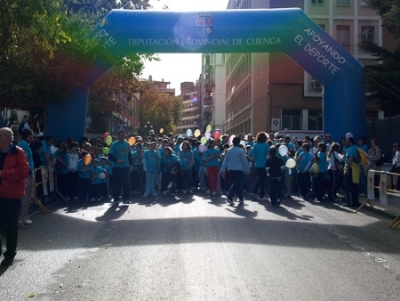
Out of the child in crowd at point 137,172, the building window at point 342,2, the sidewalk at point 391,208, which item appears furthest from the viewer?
the building window at point 342,2

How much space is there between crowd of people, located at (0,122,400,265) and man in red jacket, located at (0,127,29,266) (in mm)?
3860

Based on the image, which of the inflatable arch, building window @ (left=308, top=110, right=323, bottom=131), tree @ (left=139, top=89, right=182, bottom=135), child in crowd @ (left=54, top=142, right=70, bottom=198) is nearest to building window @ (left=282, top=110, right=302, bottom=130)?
building window @ (left=308, top=110, right=323, bottom=131)

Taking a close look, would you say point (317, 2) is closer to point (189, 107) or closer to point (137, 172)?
point (137, 172)

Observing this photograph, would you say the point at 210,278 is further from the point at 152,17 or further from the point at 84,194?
the point at 152,17

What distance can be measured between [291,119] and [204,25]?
24.4 meters

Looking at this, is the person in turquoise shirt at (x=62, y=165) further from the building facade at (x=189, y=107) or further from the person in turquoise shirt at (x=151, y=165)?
the building facade at (x=189, y=107)

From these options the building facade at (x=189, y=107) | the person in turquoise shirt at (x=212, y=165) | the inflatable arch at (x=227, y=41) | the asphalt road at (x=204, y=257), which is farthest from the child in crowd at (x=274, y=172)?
the building facade at (x=189, y=107)

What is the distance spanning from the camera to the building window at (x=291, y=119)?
42.4m

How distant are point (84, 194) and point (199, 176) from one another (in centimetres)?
473

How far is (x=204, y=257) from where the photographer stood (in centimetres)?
865

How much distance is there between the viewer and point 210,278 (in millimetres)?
7418

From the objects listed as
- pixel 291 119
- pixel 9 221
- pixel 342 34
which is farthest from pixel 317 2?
pixel 9 221

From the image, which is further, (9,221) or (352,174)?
(352,174)

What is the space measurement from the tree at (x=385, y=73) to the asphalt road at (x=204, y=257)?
939 cm
